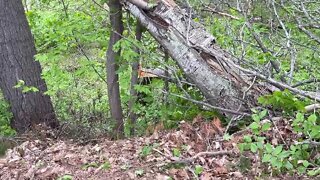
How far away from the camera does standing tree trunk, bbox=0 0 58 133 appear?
6711 mm

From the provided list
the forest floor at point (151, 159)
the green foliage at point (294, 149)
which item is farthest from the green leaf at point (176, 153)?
the green foliage at point (294, 149)

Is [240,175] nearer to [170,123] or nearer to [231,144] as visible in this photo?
[231,144]

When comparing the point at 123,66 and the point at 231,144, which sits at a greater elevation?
the point at 123,66

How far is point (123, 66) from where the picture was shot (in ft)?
19.4

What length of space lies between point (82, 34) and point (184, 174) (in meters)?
2.98

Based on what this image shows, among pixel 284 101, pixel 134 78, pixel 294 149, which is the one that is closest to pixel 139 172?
pixel 294 149

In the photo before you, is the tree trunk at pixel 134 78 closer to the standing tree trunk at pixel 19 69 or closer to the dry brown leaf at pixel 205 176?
the standing tree trunk at pixel 19 69

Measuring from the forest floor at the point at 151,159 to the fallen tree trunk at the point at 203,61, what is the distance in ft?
1.11

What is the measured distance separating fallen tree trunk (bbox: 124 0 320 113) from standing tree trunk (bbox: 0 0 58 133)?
2313 millimetres

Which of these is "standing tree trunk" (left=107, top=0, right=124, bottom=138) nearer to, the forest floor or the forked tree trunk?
the forked tree trunk

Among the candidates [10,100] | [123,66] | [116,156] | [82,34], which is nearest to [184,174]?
[116,156]

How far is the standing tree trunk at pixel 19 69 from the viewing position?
6.71 meters

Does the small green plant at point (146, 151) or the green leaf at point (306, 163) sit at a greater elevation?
the small green plant at point (146, 151)

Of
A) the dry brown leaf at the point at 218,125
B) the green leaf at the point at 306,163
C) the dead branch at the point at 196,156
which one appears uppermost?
the dry brown leaf at the point at 218,125
